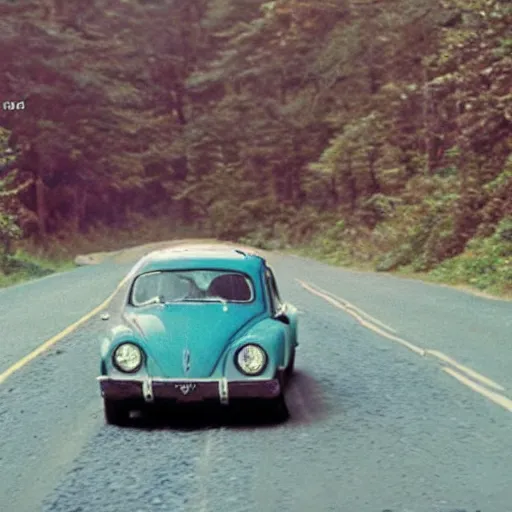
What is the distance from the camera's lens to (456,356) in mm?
10172

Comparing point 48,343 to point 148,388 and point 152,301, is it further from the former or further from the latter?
point 148,388

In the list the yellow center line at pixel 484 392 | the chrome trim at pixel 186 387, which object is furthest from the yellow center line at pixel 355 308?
the chrome trim at pixel 186 387

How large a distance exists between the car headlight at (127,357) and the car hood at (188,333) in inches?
3.7

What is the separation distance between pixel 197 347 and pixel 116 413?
910mm

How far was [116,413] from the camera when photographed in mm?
6957

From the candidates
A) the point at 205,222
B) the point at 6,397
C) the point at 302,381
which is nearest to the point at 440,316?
the point at 302,381

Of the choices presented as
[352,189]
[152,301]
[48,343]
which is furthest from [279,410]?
[352,189]

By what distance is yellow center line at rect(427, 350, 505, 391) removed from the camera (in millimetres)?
8305

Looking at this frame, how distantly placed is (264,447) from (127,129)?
4483 cm

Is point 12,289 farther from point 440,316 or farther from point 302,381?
point 302,381

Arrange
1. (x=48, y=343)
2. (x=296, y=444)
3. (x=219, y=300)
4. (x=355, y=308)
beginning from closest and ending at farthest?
(x=296, y=444) → (x=219, y=300) → (x=48, y=343) → (x=355, y=308)

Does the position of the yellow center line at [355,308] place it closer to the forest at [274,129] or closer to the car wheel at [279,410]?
the forest at [274,129]

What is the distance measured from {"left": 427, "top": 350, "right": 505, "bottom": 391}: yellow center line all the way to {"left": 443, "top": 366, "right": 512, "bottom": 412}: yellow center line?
114mm

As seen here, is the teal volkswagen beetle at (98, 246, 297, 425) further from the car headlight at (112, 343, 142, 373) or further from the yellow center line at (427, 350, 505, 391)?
the yellow center line at (427, 350, 505, 391)
